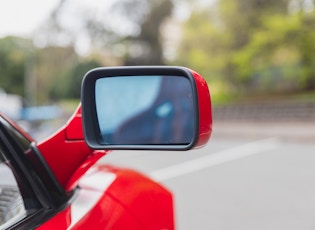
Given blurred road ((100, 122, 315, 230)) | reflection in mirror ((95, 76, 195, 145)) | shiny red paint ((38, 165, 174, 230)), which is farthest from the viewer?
blurred road ((100, 122, 315, 230))

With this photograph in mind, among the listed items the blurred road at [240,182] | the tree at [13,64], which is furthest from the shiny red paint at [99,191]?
the tree at [13,64]

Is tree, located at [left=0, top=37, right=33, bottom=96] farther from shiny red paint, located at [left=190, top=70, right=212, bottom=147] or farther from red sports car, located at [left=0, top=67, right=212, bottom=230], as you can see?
shiny red paint, located at [left=190, top=70, right=212, bottom=147]

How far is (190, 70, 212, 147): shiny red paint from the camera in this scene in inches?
46.4

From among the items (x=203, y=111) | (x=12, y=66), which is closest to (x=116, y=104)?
(x=203, y=111)

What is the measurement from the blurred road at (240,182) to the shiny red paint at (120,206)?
3.01 m

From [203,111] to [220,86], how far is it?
23.6 meters

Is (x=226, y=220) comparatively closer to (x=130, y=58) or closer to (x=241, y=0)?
(x=241, y=0)

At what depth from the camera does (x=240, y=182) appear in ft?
23.6

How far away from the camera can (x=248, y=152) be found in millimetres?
11234

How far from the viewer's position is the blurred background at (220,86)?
6.16 metres

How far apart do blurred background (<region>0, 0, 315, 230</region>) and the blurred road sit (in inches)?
0.8

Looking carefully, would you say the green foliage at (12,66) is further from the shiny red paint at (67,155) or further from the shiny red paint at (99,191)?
the shiny red paint at (67,155)

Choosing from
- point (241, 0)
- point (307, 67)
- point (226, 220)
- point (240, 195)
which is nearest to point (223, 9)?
point (241, 0)

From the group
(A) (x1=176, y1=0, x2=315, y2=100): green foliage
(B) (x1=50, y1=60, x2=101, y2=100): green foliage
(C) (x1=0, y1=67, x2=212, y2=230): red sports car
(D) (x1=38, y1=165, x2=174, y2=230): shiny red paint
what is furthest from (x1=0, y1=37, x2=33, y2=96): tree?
(C) (x1=0, y1=67, x2=212, y2=230): red sports car
